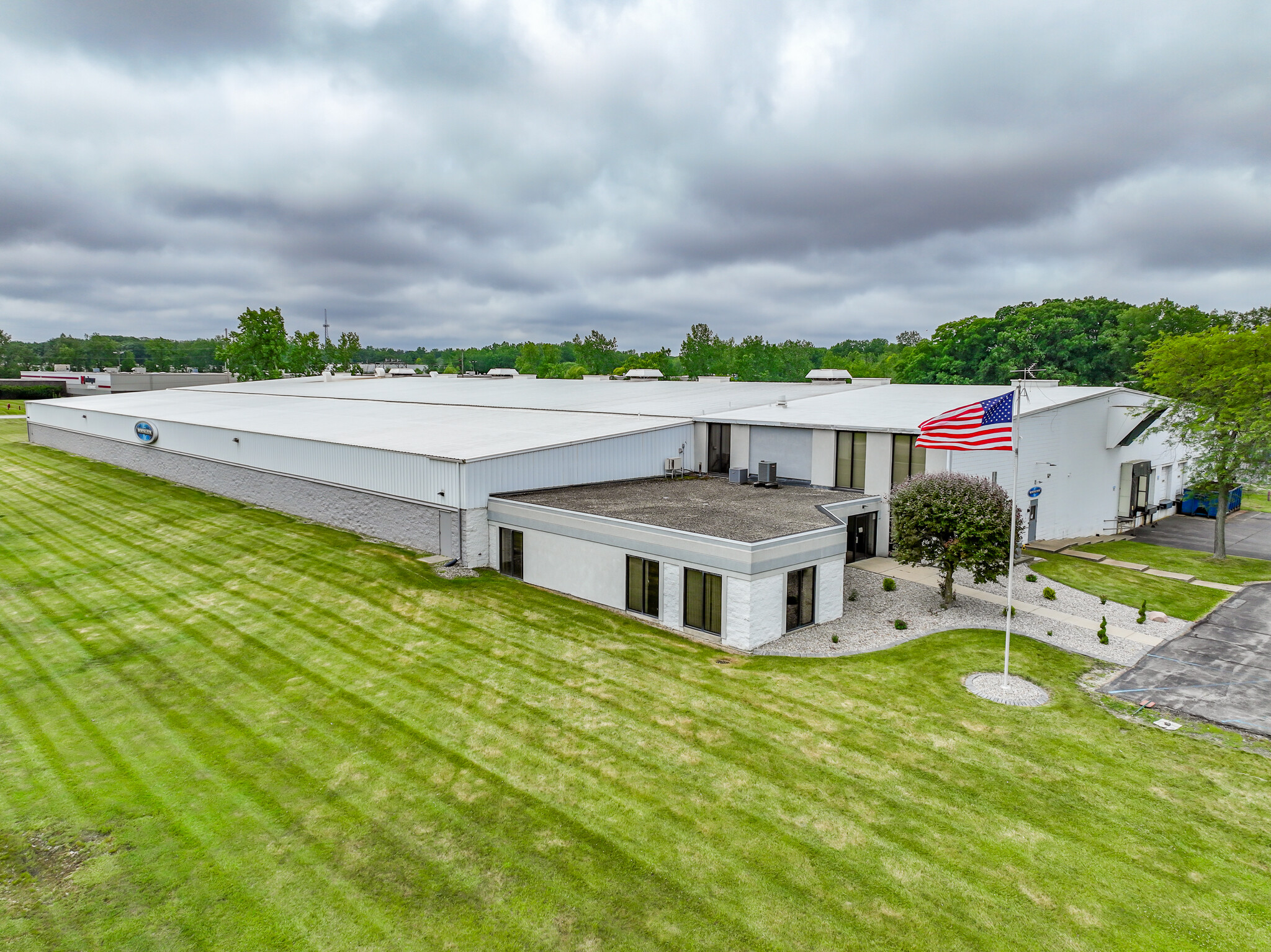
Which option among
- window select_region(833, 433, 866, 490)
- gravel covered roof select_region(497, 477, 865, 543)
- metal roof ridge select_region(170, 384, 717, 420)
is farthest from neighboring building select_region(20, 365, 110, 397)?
window select_region(833, 433, 866, 490)

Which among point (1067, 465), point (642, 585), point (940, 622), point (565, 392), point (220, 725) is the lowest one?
point (220, 725)

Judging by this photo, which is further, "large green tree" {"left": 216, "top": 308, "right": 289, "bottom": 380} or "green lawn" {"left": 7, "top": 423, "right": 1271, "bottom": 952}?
"large green tree" {"left": 216, "top": 308, "right": 289, "bottom": 380}

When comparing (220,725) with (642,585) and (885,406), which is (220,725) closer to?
(642,585)

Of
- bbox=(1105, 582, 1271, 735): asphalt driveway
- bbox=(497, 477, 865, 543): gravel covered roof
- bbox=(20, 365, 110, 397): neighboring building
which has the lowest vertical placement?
bbox=(1105, 582, 1271, 735): asphalt driveway

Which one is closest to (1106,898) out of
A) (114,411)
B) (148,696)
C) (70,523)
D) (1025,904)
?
(1025,904)

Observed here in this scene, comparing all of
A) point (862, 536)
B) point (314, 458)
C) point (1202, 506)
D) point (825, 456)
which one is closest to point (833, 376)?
point (825, 456)

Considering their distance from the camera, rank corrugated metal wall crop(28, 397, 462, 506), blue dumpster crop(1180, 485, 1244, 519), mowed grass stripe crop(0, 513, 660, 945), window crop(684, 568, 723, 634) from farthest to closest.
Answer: blue dumpster crop(1180, 485, 1244, 519) < corrugated metal wall crop(28, 397, 462, 506) < window crop(684, 568, 723, 634) < mowed grass stripe crop(0, 513, 660, 945)

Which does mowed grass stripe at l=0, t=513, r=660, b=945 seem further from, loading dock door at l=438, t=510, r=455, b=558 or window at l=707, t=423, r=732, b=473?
window at l=707, t=423, r=732, b=473
